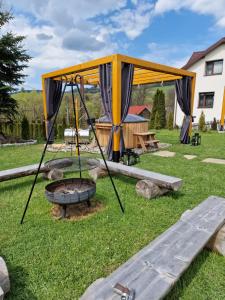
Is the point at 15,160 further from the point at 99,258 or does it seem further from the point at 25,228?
the point at 99,258

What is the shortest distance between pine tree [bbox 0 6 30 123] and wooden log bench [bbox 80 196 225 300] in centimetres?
776

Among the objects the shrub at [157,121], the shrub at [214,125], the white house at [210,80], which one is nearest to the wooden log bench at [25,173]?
the shrub at [214,125]

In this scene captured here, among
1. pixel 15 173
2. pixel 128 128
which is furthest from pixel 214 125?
pixel 15 173

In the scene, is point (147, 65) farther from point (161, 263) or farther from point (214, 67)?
point (214, 67)

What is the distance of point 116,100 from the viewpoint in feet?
14.8

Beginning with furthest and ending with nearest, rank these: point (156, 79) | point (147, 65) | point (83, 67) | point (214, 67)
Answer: point (214, 67)
point (156, 79)
point (83, 67)
point (147, 65)

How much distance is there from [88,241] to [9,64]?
8.17 m

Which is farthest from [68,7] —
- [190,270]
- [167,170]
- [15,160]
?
[190,270]

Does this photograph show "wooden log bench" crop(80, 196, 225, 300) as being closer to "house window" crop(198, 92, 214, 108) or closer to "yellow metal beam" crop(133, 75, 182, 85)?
"yellow metal beam" crop(133, 75, 182, 85)

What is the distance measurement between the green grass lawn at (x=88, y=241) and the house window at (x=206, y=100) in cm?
1058

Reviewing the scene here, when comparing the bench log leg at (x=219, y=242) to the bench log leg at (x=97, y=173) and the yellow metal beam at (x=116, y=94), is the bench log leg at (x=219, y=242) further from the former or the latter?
the yellow metal beam at (x=116, y=94)

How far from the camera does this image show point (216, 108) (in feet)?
39.8

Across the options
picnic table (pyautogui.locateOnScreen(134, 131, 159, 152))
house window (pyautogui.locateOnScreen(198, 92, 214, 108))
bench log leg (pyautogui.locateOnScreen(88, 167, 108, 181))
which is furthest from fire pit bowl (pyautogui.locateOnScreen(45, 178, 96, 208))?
house window (pyautogui.locateOnScreen(198, 92, 214, 108))

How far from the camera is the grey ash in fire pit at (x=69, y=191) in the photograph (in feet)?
7.57
